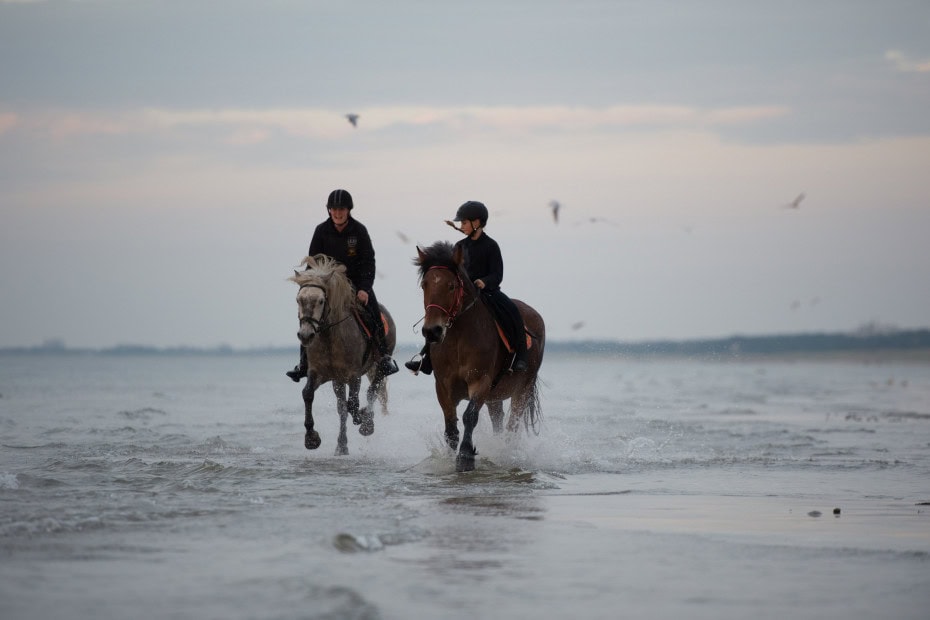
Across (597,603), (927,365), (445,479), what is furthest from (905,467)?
(927,365)

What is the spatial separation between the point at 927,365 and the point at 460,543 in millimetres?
103988

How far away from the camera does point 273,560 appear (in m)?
6.16

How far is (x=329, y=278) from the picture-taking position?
1244 centimetres

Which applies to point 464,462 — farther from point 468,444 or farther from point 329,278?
point 329,278

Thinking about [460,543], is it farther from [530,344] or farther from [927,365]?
[927,365]

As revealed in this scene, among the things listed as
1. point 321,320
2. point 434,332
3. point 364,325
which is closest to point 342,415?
point 364,325

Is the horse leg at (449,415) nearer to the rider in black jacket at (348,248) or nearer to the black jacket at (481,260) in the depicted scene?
the black jacket at (481,260)

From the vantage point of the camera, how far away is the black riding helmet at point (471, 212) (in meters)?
11.6

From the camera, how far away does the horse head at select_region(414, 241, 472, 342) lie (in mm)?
10484

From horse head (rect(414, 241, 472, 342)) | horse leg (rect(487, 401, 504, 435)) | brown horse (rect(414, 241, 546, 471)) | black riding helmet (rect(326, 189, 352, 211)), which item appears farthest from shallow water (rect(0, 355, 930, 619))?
black riding helmet (rect(326, 189, 352, 211))

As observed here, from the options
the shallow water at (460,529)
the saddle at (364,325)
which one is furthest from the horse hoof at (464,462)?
the saddle at (364,325)

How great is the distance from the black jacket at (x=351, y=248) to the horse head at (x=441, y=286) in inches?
85.0

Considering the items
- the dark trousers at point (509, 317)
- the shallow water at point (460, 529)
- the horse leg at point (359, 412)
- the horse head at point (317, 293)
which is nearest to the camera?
the shallow water at point (460, 529)

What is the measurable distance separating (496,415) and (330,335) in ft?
7.09
